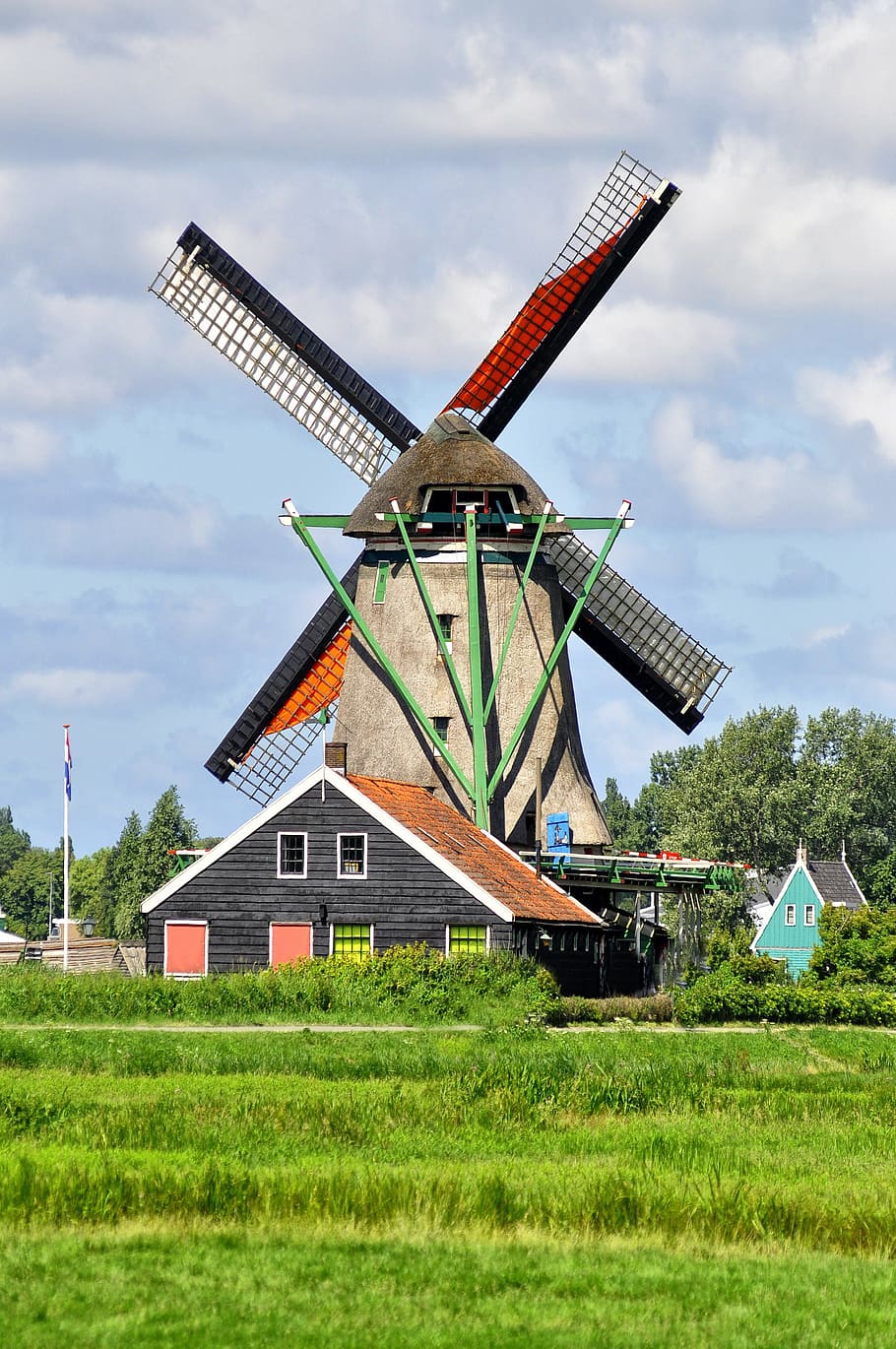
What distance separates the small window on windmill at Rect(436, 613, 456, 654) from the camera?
2055 inches

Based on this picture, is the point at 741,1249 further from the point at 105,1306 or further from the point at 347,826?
the point at 347,826

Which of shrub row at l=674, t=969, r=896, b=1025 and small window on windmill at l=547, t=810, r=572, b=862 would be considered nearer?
shrub row at l=674, t=969, r=896, b=1025

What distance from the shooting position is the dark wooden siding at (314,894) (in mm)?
44000

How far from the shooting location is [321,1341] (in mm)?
13961

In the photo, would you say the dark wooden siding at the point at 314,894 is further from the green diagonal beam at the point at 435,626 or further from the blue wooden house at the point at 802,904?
the blue wooden house at the point at 802,904

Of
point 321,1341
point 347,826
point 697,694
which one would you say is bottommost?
point 321,1341

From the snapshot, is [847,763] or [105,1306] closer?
[105,1306]

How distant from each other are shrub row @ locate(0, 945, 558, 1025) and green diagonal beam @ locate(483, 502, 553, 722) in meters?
10.2

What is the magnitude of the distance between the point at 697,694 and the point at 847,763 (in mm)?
48224

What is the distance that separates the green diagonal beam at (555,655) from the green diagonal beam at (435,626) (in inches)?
50.0

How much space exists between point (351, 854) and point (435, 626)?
847 centimetres

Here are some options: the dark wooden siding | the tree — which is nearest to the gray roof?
the tree

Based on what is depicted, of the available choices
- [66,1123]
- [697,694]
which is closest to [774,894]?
[697,694]

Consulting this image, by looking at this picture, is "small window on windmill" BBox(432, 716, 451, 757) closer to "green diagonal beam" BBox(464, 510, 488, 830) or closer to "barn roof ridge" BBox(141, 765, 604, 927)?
"green diagonal beam" BBox(464, 510, 488, 830)
